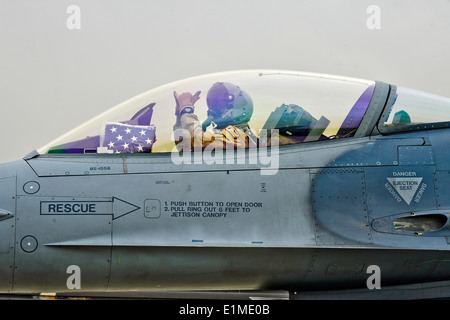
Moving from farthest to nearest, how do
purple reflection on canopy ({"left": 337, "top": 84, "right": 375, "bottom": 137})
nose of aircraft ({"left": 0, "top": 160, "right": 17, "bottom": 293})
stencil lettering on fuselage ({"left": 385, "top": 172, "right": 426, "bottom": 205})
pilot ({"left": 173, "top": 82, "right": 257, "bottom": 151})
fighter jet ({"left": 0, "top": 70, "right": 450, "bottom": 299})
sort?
purple reflection on canopy ({"left": 337, "top": 84, "right": 375, "bottom": 137}) < pilot ({"left": 173, "top": 82, "right": 257, "bottom": 151}) < stencil lettering on fuselage ({"left": 385, "top": 172, "right": 426, "bottom": 205}) < fighter jet ({"left": 0, "top": 70, "right": 450, "bottom": 299}) < nose of aircraft ({"left": 0, "top": 160, "right": 17, "bottom": 293})

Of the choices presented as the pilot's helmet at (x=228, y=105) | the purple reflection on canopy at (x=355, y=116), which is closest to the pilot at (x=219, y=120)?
the pilot's helmet at (x=228, y=105)

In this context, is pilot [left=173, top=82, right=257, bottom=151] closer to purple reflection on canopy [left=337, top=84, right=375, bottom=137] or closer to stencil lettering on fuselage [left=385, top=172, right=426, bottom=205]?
purple reflection on canopy [left=337, top=84, right=375, bottom=137]

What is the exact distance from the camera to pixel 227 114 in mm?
5898

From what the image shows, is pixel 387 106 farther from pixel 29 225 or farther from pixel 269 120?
pixel 29 225

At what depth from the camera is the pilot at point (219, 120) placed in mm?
5801

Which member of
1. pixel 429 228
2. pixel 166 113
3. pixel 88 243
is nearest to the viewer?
pixel 88 243

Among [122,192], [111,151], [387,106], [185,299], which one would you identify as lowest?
[185,299]

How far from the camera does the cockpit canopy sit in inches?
230

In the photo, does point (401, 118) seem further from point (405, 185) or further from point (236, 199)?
point (236, 199)

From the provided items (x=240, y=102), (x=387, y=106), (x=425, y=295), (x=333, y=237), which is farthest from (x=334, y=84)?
(x=425, y=295)

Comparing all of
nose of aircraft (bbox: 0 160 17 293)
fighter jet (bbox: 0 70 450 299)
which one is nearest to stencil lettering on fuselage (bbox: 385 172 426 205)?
fighter jet (bbox: 0 70 450 299)

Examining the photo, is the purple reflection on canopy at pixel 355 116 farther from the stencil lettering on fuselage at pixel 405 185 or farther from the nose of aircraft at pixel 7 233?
the nose of aircraft at pixel 7 233

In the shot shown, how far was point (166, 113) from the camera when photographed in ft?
19.5

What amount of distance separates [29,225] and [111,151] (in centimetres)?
97
